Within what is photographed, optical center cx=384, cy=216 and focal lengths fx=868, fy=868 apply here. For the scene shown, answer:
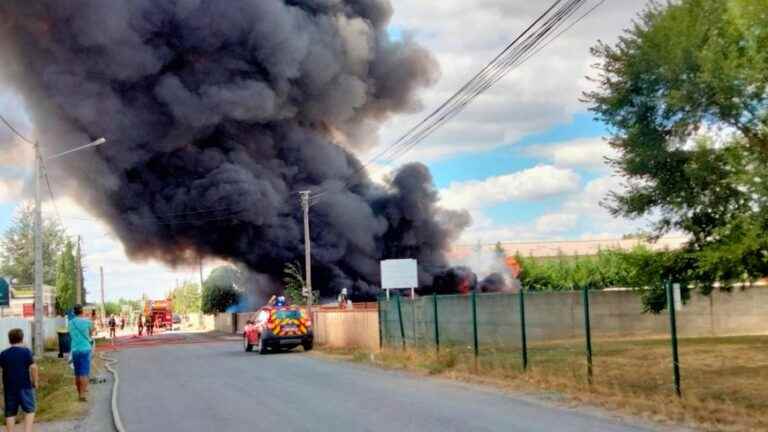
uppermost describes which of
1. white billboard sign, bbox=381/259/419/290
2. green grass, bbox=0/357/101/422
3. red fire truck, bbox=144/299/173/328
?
white billboard sign, bbox=381/259/419/290

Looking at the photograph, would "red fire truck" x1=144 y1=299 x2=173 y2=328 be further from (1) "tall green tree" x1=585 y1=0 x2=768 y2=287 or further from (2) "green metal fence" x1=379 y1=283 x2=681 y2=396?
(1) "tall green tree" x1=585 y1=0 x2=768 y2=287

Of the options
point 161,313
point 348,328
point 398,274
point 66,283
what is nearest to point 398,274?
point 398,274

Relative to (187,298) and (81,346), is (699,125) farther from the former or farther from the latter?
(187,298)

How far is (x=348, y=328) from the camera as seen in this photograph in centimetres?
3150

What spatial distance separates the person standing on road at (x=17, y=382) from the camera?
10461 mm

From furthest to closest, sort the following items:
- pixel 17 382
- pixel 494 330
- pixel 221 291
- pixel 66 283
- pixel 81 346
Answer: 1. pixel 66 283
2. pixel 221 291
3. pixel 494 330
4. pixel 81 346
5. pixel 17 382

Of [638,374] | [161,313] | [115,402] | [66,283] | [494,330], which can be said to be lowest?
[161,313]

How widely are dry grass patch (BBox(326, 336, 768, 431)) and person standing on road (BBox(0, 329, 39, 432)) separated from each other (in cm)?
788

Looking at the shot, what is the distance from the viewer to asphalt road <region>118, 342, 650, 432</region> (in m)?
11.2

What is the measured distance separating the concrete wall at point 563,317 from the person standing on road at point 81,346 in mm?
9048

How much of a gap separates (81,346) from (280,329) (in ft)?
45.1

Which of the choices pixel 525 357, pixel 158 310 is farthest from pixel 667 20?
pixel 158 310

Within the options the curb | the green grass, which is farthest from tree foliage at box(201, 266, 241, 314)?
the green grass

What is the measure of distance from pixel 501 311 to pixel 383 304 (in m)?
6.41
